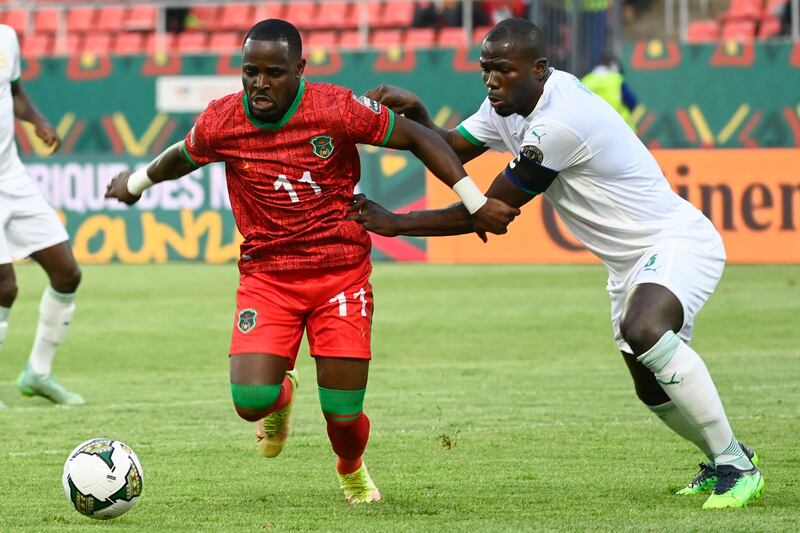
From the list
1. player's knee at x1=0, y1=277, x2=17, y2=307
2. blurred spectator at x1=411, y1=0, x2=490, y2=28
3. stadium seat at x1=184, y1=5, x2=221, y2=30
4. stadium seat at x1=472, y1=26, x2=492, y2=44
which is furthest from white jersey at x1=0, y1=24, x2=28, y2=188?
stadium seat at x1=184, y1=5, x2=221, y2=30

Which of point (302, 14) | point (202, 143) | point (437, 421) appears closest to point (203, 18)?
point (302, 14)

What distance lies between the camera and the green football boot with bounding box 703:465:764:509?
5.62 meters

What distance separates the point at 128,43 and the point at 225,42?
74.9 inches

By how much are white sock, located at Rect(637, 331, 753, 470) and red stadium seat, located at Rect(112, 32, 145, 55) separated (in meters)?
21.6

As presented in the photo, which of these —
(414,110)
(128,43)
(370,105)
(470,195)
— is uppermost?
(370,105)

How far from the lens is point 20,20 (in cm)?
2758

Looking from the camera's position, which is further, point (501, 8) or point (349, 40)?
point (349, 40)

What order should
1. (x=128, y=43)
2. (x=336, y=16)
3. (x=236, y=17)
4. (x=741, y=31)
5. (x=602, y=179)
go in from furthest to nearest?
(x=236, y=17) → (x=128, y=43) → (x=336, y=16) → (x=741, y=31) → (x=602, y=179)

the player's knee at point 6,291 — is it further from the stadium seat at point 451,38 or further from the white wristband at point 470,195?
the stadium seat at point 451,38

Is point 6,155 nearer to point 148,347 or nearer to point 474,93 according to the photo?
point 148,347

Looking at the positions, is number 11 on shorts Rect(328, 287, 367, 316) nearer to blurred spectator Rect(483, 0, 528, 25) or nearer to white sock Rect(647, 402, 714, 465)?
Answer: white sock Rect(647, 402, 714, 465)

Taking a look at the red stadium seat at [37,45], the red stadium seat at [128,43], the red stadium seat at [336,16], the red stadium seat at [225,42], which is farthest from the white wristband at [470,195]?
the red stadium seat at [37,45]

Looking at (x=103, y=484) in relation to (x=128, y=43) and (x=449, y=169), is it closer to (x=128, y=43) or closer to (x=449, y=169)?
(x=449, y=169)

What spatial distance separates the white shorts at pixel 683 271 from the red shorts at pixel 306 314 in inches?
42.5
